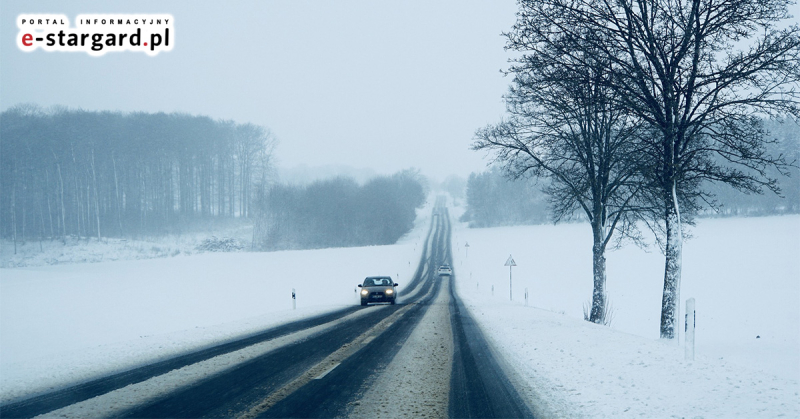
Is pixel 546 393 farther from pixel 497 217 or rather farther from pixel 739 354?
pixel 497 217

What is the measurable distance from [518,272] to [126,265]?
3690 cm

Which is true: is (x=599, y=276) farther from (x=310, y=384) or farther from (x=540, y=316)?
(x=310, y=384)

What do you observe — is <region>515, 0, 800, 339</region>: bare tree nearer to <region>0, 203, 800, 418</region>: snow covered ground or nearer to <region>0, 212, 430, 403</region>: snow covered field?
<region>0, 203, 800, 418</region>: snow covered ground

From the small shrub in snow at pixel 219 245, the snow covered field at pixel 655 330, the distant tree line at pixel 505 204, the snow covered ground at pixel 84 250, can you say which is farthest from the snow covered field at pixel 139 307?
the distant tree line at pixel 505 204

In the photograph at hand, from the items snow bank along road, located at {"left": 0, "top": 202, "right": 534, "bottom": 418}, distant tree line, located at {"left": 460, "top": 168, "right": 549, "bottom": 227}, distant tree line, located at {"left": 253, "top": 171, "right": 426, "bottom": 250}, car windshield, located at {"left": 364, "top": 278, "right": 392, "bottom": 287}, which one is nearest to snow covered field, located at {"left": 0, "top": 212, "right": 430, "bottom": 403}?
snow bank along road, located at {"left": 0, "top": 202, "right": 534, "bottom": 418}

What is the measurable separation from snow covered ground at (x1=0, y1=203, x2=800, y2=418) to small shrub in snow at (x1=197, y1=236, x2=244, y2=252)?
1341cm

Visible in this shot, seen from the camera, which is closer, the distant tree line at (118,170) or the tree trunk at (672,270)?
the tree trunk at (672,270)

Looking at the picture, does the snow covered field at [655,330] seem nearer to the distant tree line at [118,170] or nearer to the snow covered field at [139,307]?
the snow covered field at [139,307]

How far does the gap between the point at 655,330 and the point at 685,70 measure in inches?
555

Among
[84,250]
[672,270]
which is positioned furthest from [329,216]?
[672,270]

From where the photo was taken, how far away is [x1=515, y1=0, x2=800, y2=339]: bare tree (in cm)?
1025

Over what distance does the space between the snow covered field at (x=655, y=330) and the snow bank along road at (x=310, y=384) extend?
0.95 metres

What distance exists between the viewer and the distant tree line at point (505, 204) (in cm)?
10825

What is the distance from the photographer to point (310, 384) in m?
6.83
